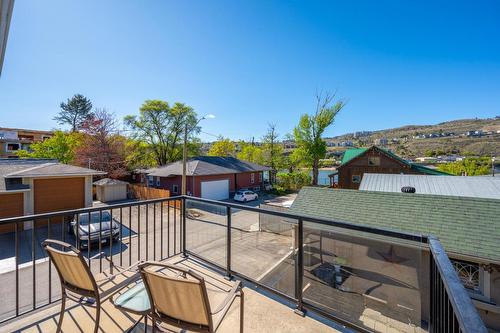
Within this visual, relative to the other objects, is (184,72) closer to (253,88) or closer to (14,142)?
(253,88)

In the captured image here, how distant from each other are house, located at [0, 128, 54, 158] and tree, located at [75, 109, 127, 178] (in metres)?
14.1

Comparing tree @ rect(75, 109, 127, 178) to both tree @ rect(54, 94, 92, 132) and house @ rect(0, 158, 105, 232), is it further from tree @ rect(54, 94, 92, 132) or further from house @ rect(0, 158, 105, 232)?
tree @ rect(54, 94, 92, 132)

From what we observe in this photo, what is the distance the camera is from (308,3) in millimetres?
8430

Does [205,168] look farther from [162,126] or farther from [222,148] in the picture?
[222,148]

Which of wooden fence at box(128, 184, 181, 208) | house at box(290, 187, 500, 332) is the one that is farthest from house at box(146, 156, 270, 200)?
house at box(290, 187, 500, 332)

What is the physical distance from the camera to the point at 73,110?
3136 cm

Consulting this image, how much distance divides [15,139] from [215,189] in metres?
32.1

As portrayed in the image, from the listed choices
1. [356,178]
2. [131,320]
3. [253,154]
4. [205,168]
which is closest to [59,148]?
[205,168]

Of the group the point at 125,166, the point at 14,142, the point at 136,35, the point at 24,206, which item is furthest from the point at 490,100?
the point at 14,142

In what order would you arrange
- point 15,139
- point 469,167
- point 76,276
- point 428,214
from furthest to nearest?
1. point 15,139
2. point 469,167
3. point 428,214
4. point 76,276

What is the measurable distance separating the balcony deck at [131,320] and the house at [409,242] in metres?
0.61

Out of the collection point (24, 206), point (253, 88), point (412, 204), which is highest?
point (253, 88)

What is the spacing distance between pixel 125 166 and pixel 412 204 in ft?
68.8

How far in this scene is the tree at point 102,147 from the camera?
17953 mm
